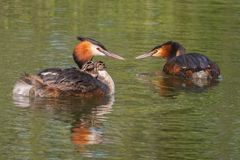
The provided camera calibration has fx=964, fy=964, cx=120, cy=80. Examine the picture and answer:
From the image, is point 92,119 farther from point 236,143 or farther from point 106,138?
point 236,143

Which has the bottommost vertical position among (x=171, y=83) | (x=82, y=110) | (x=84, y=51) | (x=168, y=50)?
(x=171, y=83)

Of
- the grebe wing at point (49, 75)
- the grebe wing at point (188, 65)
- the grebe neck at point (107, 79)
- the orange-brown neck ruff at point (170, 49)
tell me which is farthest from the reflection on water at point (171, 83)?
the grebe wing at point (49, 75)

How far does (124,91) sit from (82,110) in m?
1.45

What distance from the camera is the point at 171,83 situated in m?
15.6

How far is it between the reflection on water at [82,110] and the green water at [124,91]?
1cm

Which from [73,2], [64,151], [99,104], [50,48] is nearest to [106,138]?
[64,151]

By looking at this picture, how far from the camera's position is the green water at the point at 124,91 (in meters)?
11.0

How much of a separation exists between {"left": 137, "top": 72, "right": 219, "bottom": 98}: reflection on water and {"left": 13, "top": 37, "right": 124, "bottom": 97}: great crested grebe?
0.90 m

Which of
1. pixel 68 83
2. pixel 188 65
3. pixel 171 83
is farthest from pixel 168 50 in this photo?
pixel 68 83

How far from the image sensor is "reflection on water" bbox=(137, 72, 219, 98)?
14711 mm

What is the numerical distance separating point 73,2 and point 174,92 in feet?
30.9

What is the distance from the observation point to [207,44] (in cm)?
1877

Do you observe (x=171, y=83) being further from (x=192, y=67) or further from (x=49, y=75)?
(x=49, y=75)

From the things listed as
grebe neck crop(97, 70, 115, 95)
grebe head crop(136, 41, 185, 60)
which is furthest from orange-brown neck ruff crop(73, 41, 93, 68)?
grebe head crop(136, 41, 185, 60)
